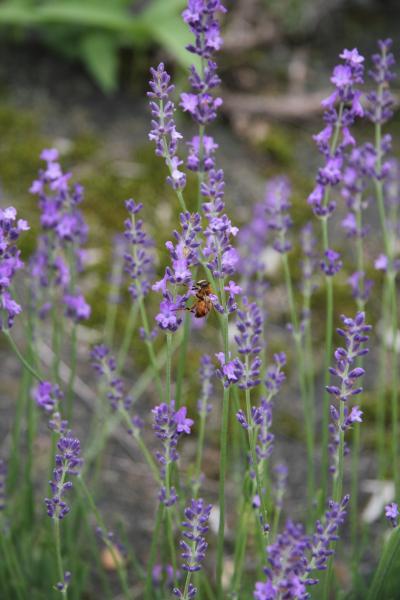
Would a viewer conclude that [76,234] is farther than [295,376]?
No

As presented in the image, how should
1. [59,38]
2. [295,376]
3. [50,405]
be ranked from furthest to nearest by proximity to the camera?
1. [59,38]
2. [295,376]
3. [50,405]

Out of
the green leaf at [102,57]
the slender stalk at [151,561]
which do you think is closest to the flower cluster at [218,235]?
the slender stalk at [151,561]

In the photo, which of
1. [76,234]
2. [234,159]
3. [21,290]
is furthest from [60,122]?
[76,234]

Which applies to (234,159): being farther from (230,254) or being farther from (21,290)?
(230,254)

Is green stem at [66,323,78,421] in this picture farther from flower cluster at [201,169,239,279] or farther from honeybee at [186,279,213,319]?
flower cluster at [201,169,239,279]

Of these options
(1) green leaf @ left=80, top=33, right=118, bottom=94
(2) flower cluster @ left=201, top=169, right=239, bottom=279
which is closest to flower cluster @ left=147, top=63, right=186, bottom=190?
(2) flower cluster @ left=201, top=169, right=239, bottom=279

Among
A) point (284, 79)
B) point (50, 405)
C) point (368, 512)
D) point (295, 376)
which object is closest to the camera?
point (50, 405)

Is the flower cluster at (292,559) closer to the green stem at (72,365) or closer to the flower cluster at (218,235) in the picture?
the flower cluster at (218,235)
